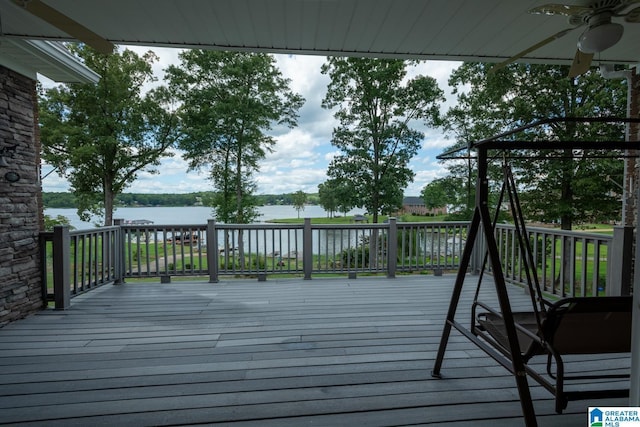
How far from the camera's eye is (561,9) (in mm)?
2246

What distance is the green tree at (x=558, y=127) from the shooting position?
7.11 metres

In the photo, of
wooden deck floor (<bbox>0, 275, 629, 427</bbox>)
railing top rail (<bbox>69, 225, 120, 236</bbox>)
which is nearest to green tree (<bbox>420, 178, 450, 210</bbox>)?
wooden deck floor (<bbox>0, 275, 629, 427</bbox>)

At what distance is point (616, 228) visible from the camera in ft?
9.57

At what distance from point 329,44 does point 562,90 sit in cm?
745

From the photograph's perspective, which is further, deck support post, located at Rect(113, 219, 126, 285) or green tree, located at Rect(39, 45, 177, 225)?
green tree, located at Rect(39, 45, 177, 225)

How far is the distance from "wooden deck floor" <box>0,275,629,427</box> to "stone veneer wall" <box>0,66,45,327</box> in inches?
9.7

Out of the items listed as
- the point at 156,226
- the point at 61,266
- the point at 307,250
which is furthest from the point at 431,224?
the point at 61,266

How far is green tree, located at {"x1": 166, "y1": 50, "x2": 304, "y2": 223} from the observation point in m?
10.8

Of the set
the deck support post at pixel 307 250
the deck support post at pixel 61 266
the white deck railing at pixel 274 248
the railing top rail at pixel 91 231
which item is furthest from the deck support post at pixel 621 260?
the railing top rail at pixel 91 231

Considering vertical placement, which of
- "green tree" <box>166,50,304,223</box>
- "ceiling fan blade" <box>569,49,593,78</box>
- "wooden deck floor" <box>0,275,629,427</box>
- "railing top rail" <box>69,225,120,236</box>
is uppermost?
"green tree" <box>166,50,304,223</box>

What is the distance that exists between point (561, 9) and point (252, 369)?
10.9 ft

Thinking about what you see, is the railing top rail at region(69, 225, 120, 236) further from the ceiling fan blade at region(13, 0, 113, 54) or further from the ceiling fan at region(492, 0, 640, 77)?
the ceiling fan at region(492, 0, 640, 77)

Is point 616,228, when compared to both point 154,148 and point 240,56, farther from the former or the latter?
point 154,148

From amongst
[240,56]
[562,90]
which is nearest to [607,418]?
[562,90]
